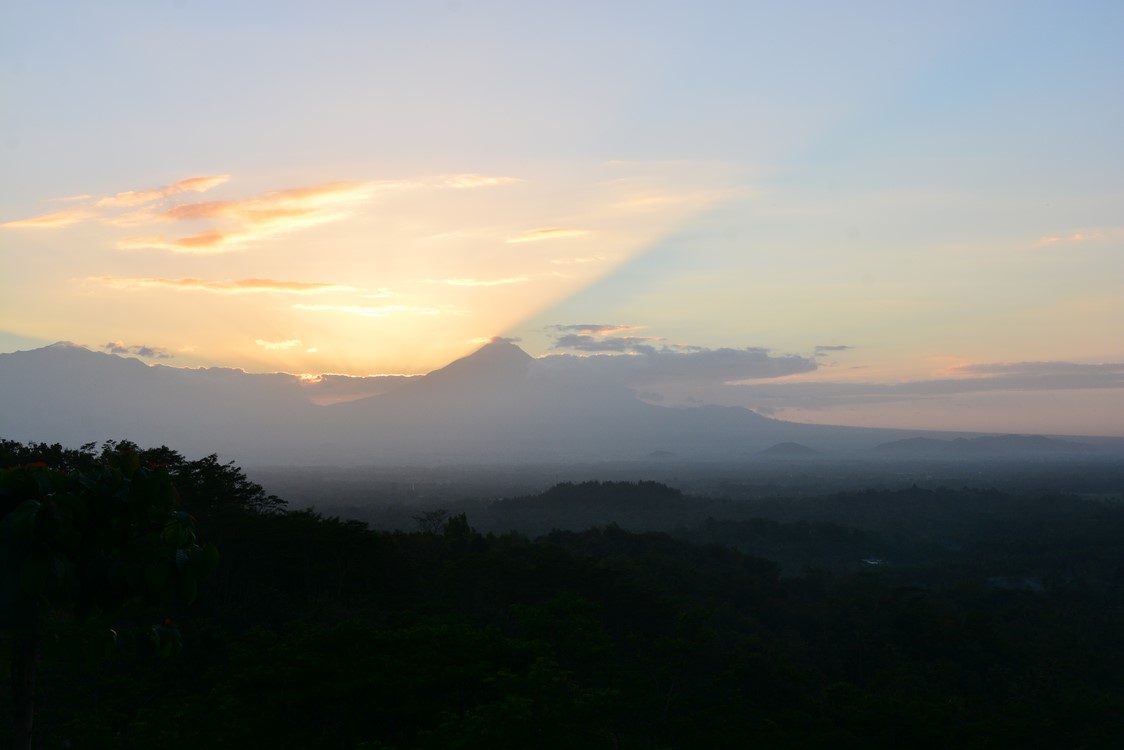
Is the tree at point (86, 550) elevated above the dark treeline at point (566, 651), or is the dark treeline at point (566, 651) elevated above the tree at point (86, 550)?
the tree at point (86, 550)

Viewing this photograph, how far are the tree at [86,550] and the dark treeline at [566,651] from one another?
62 centimetres

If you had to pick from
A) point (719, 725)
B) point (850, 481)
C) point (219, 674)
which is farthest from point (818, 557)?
point (850, 481)

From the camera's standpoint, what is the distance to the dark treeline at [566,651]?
1323 centimetres

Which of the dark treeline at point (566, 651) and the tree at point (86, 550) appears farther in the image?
the dark treeline at point (566, 651)

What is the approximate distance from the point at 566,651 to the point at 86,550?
13596mm

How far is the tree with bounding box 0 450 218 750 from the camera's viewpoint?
5457 millimetres

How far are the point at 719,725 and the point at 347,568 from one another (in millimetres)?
12517

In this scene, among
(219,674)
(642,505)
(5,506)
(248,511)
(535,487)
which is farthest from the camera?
(535,487)

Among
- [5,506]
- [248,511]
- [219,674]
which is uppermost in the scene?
[5,506]

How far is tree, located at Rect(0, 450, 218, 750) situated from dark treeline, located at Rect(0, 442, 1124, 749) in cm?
62

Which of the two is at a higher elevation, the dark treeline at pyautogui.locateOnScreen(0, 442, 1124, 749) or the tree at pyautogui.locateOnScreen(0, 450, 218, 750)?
the tree at pyautogui.locateOnScreen(0, 450, 218, 750)

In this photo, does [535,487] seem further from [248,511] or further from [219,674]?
[219,674]

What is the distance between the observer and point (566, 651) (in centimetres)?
1816

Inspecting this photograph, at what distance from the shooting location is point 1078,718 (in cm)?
1825
